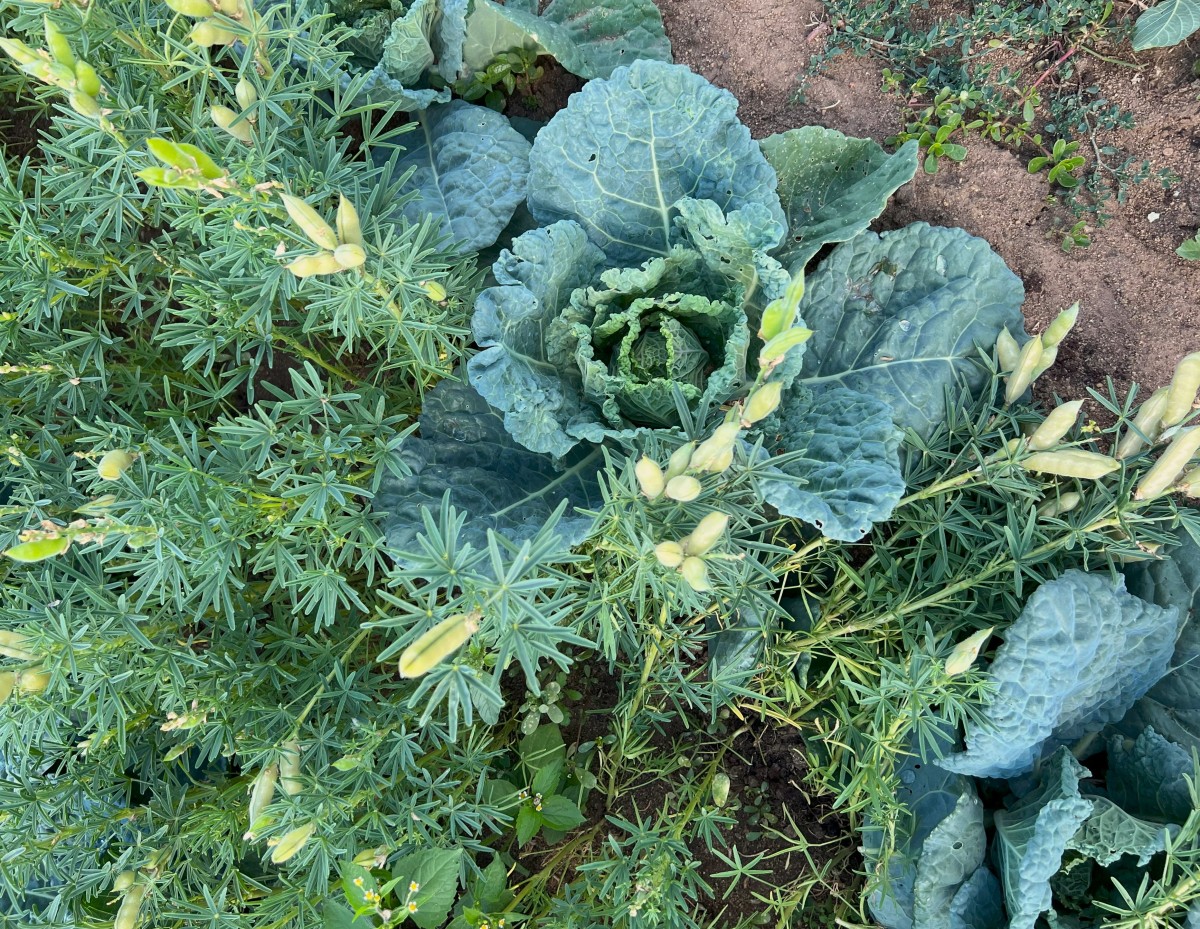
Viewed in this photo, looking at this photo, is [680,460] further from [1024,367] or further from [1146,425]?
[1146,425]

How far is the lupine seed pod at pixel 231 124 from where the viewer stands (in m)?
1.70

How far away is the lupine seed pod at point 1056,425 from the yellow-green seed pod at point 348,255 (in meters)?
1.52

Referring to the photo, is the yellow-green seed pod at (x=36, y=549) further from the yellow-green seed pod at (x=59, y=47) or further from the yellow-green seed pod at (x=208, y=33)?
the yellow-green seed pod at (x=208, y=33)

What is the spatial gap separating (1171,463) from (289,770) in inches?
82.1

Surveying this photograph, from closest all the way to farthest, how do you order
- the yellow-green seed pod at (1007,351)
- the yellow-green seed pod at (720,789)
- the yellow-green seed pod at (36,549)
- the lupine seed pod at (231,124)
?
1. the yellow-green seed pod at (36,549)
2. the lupine seed pod at (231,124)
3. the yellow-green seed pod at (1007,351)
4. the yellow-green seed pod at (720,789)

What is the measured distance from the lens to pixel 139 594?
2.24m

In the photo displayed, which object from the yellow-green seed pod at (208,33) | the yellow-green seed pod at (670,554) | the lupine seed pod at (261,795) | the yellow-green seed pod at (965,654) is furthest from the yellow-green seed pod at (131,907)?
the yellow-green seed pod at (965,654)

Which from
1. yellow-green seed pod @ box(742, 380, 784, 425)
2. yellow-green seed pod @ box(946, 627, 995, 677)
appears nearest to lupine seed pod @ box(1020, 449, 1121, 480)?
yellow-green seed pod @ box(946, 627, 995, 677)

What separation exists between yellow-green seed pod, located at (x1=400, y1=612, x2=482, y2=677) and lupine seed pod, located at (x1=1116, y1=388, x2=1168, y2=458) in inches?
65.7

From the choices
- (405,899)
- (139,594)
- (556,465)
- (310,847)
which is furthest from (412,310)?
(405,899)

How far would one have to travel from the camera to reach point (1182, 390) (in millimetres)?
1916

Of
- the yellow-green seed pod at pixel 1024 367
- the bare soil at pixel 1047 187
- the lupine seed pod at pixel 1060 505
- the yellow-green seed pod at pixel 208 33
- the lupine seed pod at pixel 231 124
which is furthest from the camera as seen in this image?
the bare soil at pixel 1047 187

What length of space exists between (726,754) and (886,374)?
4.66 feet

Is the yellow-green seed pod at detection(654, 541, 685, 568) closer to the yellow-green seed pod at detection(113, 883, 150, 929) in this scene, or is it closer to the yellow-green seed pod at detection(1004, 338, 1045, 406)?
the yellow-green seed pod at detection(1004, 338, 1045, 406)
